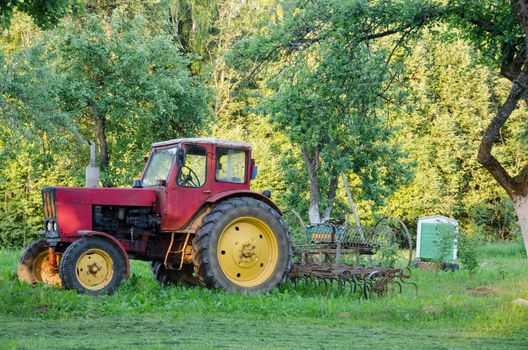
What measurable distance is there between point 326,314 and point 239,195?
107 inches

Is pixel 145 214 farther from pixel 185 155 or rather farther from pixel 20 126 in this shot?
pixel 20 126

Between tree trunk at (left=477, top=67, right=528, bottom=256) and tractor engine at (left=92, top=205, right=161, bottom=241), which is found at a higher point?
tree trunk at (left=477, top=67, right=528, bottom=256)

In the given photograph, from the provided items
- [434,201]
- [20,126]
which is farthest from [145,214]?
[434,201]

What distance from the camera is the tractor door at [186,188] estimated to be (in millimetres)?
11547

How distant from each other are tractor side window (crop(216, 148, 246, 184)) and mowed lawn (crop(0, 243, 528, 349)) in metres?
1.74

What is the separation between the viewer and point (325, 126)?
526 inches

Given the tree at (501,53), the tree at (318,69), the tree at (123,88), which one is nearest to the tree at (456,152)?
the tree at (123,88)

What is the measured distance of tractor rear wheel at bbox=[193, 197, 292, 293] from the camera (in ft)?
36.9

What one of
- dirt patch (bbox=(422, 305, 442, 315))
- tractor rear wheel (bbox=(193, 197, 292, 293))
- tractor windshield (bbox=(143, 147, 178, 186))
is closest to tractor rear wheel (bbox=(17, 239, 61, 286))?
tractor windshield (bbox=(143, 147, 178, 186))

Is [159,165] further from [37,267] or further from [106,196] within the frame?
[37,267]

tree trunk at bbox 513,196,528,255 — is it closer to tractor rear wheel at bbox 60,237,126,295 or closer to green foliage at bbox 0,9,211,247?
tractor rear wheel at bbox 60,237,126,295

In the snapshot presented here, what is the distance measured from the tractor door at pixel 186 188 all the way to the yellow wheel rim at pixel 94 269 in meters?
1.13

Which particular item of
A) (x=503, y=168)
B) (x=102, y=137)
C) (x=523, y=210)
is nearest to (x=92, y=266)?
(x=503, y=168)

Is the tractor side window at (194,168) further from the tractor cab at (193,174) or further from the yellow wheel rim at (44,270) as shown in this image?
the yellow wheel rim at (44,270)
